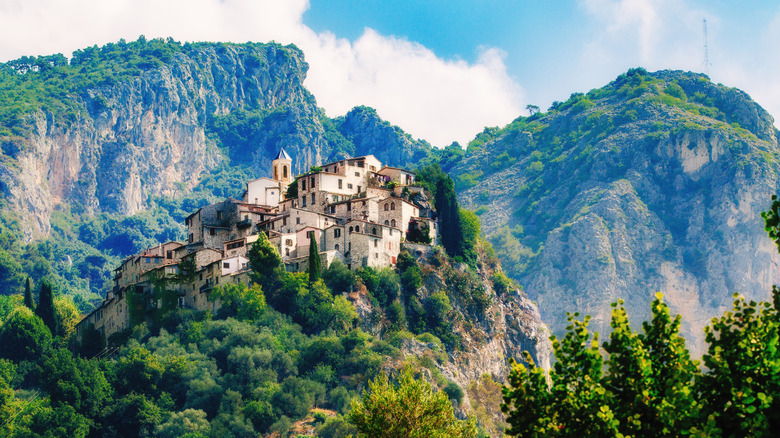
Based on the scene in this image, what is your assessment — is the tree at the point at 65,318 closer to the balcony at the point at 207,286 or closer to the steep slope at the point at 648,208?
the balcony at the point at 207,286

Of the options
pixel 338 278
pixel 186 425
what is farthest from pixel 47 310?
pixel 186 425

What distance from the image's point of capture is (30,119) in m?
186

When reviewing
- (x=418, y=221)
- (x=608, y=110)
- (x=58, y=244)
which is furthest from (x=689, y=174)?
(x=58, y=244)

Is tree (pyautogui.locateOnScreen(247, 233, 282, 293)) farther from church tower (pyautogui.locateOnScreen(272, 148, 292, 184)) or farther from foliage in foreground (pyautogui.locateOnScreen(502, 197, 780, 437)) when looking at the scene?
foliage in foreground (pyautogui.locateOnScreen(502, 197, 780, 437))

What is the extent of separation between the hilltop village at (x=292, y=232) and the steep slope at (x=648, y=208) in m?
59.9

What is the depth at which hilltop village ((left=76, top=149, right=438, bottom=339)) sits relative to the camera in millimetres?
86125

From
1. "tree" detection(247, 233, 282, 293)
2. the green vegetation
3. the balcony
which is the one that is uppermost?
"tree" detection(247, 233, 282, 293)

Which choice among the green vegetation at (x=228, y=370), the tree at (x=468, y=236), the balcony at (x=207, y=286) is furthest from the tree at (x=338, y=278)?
the tree at (x=468, y=236)

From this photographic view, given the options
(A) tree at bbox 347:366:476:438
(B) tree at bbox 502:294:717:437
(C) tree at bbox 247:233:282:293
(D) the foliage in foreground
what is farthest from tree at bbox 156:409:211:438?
(D) the foliage in foreground

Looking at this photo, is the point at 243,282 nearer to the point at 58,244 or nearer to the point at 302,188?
the point at 302,188

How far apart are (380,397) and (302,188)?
194 ft

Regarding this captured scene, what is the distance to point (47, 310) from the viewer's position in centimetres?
9625

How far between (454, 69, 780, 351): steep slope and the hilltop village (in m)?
59.9

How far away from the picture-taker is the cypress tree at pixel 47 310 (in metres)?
95.5
